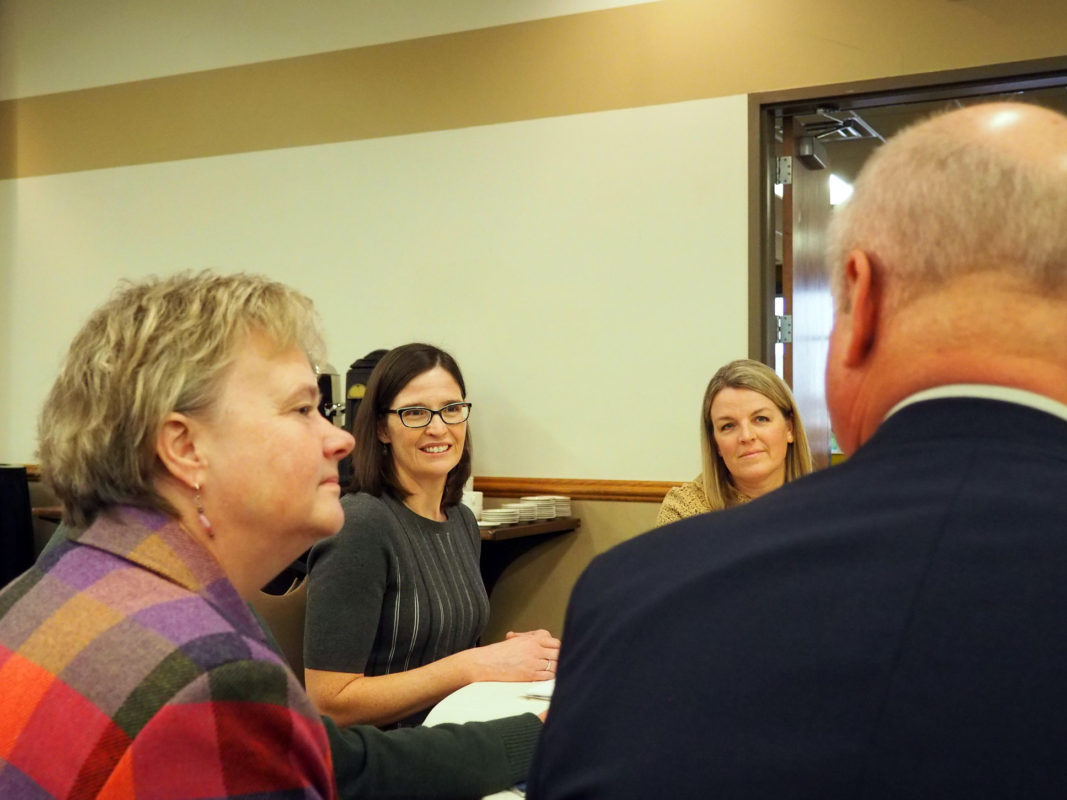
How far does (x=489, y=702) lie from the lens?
2.11 m

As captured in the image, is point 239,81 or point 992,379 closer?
point 992,379

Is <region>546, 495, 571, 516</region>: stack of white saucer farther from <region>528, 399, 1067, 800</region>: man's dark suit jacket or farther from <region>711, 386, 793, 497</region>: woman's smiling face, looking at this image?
<region>528, 399, 1067, 800</region>: man's dark suit jacket

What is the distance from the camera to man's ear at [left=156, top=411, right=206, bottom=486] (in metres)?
1.21

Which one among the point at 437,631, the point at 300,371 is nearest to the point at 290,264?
the point at 437,631

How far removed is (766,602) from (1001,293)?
0.30m

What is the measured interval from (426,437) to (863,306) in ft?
6.20

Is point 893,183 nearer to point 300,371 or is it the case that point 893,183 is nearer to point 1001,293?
point 1001,293

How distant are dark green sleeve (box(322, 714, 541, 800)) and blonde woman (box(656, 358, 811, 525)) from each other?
1.79 m

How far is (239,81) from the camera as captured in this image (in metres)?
5.14

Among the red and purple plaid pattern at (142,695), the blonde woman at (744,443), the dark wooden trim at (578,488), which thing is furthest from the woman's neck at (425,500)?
the dark wooden trim at (578,488)

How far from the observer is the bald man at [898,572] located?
0.68 metres

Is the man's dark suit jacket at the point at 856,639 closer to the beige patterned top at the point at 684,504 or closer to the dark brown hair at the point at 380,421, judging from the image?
the dark brown hair at the point at 380,421

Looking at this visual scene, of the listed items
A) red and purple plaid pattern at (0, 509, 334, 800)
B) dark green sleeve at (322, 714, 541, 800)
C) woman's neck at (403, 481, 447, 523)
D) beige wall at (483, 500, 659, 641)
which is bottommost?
beige wall at (483, 500, 659, 641)

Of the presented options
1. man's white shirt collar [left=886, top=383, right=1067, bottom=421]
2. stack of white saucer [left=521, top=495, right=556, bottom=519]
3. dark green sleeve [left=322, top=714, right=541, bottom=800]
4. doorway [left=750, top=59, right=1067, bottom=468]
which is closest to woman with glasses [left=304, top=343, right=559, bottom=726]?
dark green sleeve [left=322, top=714, right=541, bottom=800]
